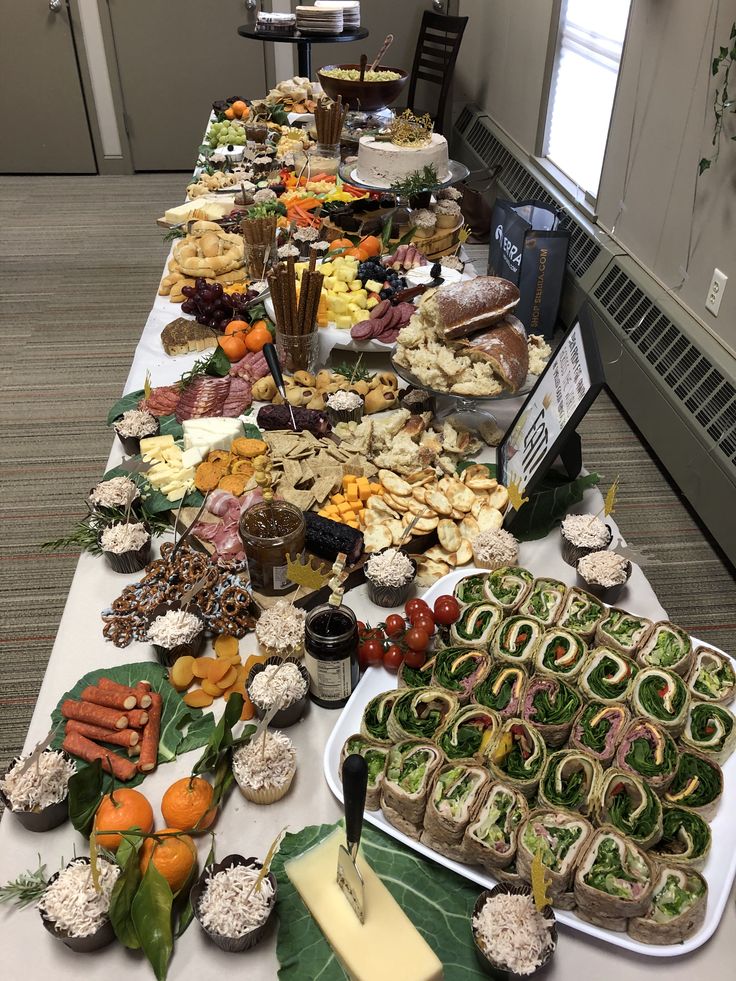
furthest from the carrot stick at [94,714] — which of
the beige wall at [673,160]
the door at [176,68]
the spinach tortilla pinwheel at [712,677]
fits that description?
the door at [176,68]

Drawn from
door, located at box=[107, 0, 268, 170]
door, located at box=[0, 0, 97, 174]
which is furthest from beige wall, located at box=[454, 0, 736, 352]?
door, located at box=[0, 0, 97, 174]

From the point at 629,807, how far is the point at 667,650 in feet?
1.02

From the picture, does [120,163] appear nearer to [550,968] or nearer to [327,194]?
[327,194]

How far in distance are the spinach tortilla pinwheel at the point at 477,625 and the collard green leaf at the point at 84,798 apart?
2.01 ft

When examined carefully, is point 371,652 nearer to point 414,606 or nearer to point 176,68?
point 414,606

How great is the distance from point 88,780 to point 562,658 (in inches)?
29.7

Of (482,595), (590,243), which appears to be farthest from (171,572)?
(590,243)

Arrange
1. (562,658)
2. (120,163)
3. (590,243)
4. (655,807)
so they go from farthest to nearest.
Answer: (120,163) < (590,243) < (562,658) < (655,807)

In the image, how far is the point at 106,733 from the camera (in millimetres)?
1225

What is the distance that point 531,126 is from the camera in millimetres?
5055

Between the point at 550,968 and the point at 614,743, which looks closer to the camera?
the point at 550,968

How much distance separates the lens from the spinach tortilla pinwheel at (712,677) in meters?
1.25

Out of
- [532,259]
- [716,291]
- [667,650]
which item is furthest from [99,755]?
[532,259]

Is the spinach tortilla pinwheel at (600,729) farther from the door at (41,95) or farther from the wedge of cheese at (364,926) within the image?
the door at (41,95)
